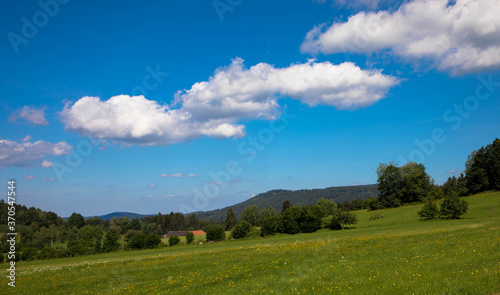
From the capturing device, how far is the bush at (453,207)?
183ft

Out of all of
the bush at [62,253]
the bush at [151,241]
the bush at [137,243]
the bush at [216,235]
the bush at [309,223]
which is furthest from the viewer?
the bush at [216,235]

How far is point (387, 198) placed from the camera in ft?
335

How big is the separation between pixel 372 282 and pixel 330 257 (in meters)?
7.62

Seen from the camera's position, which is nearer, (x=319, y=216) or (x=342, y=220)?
(x=342, y=220)

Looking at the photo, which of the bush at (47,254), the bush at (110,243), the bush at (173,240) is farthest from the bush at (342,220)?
the bush at (47,254)

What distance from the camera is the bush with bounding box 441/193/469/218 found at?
183 feet

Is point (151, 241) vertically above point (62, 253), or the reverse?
point (62, 253)

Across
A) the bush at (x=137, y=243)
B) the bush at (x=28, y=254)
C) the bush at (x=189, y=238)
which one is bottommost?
the bush at (x=189, y=238)

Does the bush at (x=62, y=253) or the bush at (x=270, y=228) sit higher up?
the bush at (x=62, y=253)

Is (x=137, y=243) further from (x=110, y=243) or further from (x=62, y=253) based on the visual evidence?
(x=62, y=253)

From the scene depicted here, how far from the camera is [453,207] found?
56031mm

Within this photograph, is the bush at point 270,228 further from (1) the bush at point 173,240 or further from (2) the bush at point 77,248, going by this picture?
(2) the bush at point 77,248

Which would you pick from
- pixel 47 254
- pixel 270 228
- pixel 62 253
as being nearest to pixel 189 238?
→ pixel 270 228

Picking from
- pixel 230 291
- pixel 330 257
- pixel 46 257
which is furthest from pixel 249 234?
pixel 230 291
